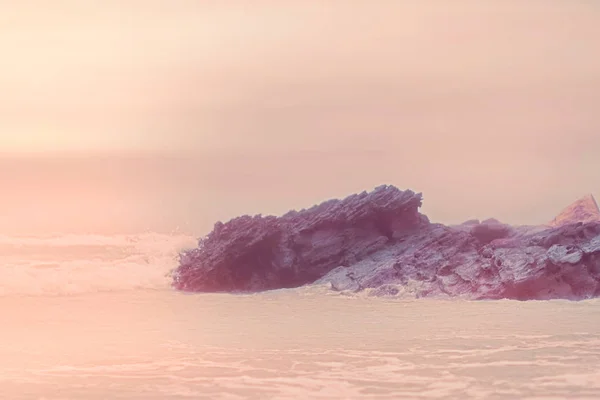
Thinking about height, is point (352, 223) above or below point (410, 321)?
above

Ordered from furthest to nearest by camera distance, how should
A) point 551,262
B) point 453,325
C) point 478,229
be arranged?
point 478,229 → point 551,262 → point 453,325

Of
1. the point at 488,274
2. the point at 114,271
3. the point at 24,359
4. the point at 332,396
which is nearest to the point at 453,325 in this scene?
the point at 488,274

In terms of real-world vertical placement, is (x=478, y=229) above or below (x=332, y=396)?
above

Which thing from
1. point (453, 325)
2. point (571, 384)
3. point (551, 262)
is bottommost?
point (571, 384)

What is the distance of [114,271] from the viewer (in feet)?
139

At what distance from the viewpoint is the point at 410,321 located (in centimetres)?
2916

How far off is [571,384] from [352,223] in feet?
64.0

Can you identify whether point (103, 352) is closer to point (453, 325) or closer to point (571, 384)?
point (453, 325)

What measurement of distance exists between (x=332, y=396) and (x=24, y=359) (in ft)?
30.5

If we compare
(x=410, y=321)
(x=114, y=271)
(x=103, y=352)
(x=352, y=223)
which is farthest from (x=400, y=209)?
(x=103, y=352)

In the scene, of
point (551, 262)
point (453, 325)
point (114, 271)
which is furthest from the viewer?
point (114, 271)

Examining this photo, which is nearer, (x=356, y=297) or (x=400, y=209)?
(x=356, y=297)

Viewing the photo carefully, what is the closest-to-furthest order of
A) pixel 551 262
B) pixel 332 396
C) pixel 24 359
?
pixel 332 396, pixel 24 359, pixel 551 262

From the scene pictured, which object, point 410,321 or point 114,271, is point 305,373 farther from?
point 114,271
